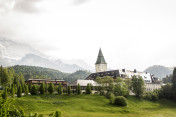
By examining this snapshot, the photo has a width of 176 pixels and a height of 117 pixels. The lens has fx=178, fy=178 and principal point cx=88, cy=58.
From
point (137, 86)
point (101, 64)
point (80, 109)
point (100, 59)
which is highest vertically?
point (100, 59)

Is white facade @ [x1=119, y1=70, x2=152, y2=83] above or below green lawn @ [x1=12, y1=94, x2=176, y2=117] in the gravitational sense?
above

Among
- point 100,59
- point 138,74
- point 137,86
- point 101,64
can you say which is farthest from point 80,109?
point 100,59

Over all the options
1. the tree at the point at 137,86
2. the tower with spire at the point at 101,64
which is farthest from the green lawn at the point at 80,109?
the tower with spire at the point at 101,64

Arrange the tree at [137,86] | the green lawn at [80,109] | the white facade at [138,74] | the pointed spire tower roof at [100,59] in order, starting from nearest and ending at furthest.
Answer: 1. the green lawn at [80,109]
2. the tree at [137,86]
3. the white facade at [138,74]
4. the pointed spire tower roof at [100,59]

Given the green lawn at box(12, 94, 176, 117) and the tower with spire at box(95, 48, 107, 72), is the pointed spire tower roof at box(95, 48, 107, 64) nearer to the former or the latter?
the tower with spire at box(95, 48, 107, 72)

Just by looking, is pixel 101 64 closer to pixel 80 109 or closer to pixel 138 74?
pixel 138 74

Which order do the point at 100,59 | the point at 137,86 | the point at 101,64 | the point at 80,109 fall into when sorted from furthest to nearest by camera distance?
the point at 100,59 < the point at 101,64 < the point at 137,86 < the point at 80,109

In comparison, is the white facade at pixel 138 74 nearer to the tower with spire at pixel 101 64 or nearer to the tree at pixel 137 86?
the tree at pixel 137 86

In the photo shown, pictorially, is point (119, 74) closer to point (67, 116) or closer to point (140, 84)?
point (140, 84)

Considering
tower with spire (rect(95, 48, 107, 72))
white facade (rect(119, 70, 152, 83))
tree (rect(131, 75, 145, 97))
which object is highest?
tower with spire (rect(95, 48, 107, 72))

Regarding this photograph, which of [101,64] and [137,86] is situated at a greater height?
[101,64]

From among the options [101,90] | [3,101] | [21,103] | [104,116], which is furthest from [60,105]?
[3,101]

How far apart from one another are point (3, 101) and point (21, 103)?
47962 mm

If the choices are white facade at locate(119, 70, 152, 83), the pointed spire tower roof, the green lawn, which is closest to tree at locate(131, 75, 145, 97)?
the green lawn
